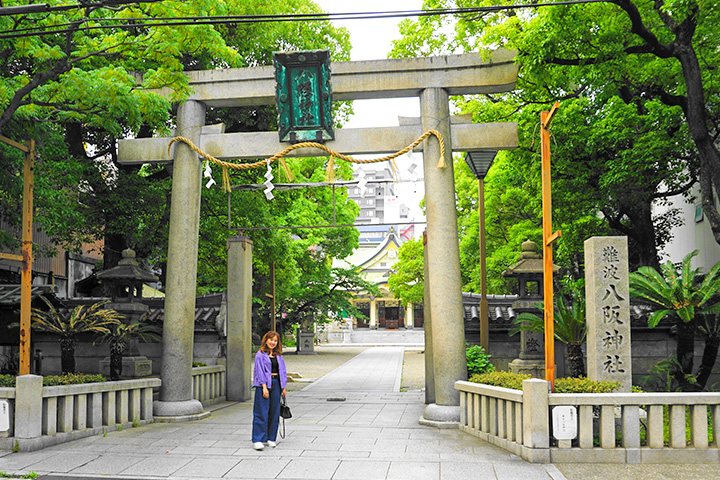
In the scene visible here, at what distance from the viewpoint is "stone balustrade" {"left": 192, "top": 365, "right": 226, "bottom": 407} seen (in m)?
12.6

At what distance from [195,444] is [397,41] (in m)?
11.4

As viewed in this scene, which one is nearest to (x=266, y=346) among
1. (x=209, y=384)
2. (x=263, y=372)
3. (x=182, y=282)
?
(x=263, y=372)

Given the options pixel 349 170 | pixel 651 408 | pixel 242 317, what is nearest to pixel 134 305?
pixel 242 317

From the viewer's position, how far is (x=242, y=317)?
47.1 feet

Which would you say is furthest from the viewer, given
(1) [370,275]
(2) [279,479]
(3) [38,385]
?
(1) [370,275]

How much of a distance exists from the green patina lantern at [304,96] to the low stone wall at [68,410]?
5.14 metres

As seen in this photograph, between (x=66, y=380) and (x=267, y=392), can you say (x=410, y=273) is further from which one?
(x=267, y=392)

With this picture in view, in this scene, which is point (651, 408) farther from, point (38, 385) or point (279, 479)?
point (38, 385)

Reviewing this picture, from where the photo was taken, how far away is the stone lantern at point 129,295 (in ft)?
41.8

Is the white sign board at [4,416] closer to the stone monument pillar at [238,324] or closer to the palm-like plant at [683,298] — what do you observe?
the stone monument pillar at [238,324]

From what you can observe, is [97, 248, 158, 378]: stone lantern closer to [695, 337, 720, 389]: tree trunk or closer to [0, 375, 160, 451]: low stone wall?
[0, 375, 160, 451]: low stone wall

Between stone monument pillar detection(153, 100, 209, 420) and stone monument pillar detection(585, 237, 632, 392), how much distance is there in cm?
695

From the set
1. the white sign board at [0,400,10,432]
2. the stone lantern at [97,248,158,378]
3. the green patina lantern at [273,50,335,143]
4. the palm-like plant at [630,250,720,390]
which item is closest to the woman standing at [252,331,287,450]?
the white sign board at [0,400,10,432]

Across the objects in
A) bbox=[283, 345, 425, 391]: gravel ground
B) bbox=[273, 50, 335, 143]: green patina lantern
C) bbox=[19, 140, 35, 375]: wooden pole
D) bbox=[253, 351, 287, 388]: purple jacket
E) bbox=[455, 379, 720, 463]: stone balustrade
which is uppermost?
bbox=[273, 50, 335, 143]: green patina lantern
